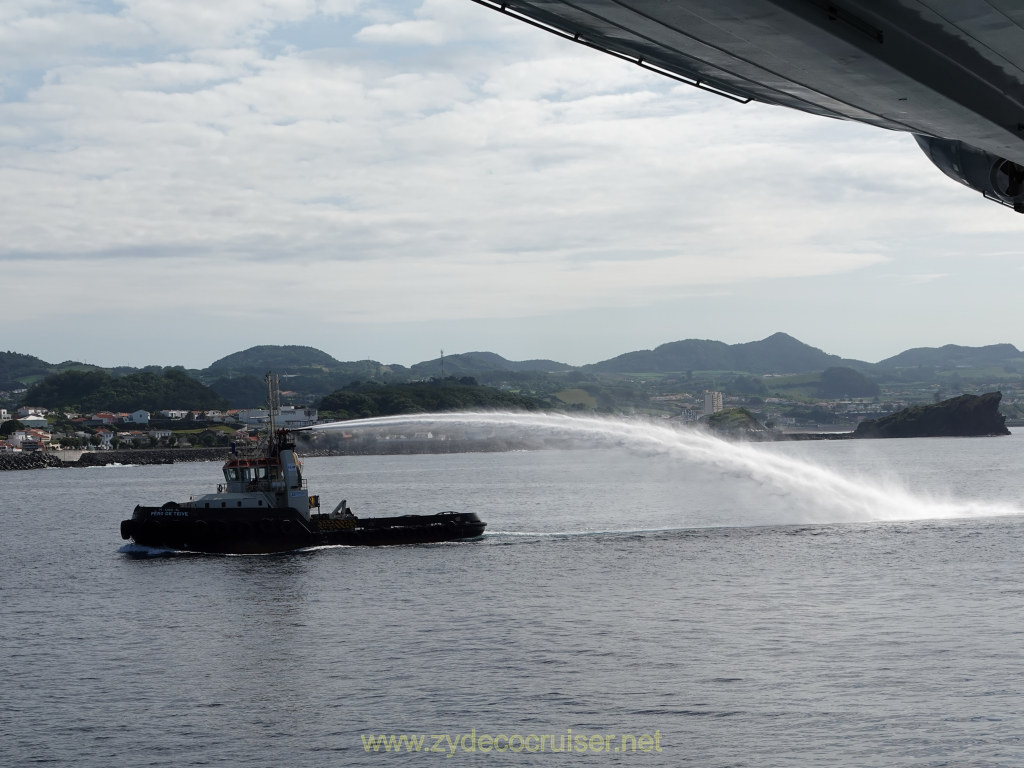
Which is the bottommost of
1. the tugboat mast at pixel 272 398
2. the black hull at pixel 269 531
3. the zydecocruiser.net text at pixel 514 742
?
the zydecocruiser.net text at pixel 514 742

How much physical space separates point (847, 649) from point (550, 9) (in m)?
29.4

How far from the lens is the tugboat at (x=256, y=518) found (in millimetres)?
72000

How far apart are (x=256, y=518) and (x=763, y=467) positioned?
168 ft

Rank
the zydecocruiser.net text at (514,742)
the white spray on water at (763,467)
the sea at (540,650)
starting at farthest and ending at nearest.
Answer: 1. the white spray on water at (763,467)
2. the sea at (540,650)
3. the zydecocruiser.net text at (514,742)

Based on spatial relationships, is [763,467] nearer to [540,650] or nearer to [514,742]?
[540,650]

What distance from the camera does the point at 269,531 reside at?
72000 mm

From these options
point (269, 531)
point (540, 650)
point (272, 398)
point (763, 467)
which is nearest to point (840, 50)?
point (540, 650)

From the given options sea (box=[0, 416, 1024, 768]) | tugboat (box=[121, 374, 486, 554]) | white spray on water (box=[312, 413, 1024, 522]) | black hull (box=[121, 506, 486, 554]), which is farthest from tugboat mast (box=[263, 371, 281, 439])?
sea (box=[0, 416, 1024, 768])

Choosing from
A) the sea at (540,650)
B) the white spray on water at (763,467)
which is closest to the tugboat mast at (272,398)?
the white spray on water at (763,467)

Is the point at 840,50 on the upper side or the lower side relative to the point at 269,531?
upper

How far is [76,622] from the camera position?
51156 millimetres

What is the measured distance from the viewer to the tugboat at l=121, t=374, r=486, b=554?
236 feet

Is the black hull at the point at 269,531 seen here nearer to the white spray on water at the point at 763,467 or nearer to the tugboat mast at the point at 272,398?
the tugboat mast at the point at 272,398

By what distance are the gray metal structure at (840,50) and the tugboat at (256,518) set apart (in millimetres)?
52678
